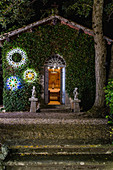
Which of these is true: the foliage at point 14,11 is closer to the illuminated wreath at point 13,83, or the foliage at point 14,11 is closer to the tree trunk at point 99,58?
the illuminated wreath at point 13,83

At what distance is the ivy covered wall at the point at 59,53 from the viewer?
→ 898cm

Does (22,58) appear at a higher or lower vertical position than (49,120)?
higher

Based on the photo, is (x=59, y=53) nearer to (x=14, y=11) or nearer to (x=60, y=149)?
(x=14, y=11)

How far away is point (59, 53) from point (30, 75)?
235 cm

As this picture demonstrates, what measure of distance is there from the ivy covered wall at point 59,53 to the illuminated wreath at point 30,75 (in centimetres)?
18

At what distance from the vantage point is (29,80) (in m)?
8.98

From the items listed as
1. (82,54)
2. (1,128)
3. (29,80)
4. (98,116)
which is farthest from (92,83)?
(1,128)

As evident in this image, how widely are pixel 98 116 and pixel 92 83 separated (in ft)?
9.61

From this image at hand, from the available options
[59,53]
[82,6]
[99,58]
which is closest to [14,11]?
[59,53]

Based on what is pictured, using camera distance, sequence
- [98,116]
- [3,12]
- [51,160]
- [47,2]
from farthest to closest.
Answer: [47,2], [3,12], [98,116], [51,160]

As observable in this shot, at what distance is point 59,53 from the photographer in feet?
29.8

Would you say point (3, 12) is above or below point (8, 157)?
above

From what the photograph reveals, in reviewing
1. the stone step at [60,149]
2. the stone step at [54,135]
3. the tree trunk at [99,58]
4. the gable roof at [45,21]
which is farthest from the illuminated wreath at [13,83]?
the stone step at [60,149]

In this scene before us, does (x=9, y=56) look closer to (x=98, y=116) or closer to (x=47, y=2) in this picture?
(x=47, y=2)
